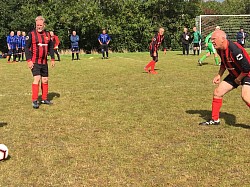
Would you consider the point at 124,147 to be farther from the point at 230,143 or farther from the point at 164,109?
the point at 164,109

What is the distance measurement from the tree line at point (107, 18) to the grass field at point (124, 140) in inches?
1089

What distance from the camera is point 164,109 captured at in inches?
315

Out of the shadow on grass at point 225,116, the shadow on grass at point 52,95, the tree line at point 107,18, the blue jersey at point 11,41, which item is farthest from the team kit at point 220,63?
the tree line at point 107,18

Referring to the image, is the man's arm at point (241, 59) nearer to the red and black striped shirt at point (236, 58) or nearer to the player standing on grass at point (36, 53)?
the red and black striped shirt at point (236, 58)

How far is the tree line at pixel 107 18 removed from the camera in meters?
37.1

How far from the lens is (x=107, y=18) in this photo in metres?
38.3

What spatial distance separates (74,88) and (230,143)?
6.81 m

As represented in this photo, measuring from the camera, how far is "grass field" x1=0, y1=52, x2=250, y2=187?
4.38 meters

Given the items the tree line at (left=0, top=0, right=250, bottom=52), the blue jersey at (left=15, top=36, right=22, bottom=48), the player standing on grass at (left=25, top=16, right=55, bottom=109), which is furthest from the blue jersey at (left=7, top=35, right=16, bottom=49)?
the player standing on grass at (left=25, top=16, right=55, bottom=109)

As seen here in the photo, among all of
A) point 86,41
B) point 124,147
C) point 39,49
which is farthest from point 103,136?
point 86,41

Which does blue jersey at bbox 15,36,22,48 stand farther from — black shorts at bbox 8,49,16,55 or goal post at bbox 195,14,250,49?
goal post at bbox 195,14,250,49

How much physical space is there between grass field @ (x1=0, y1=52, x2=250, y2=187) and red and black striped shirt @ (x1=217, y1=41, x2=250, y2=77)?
1.10m

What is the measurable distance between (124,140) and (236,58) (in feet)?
7.83

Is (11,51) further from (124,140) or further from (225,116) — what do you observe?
(124,140)
